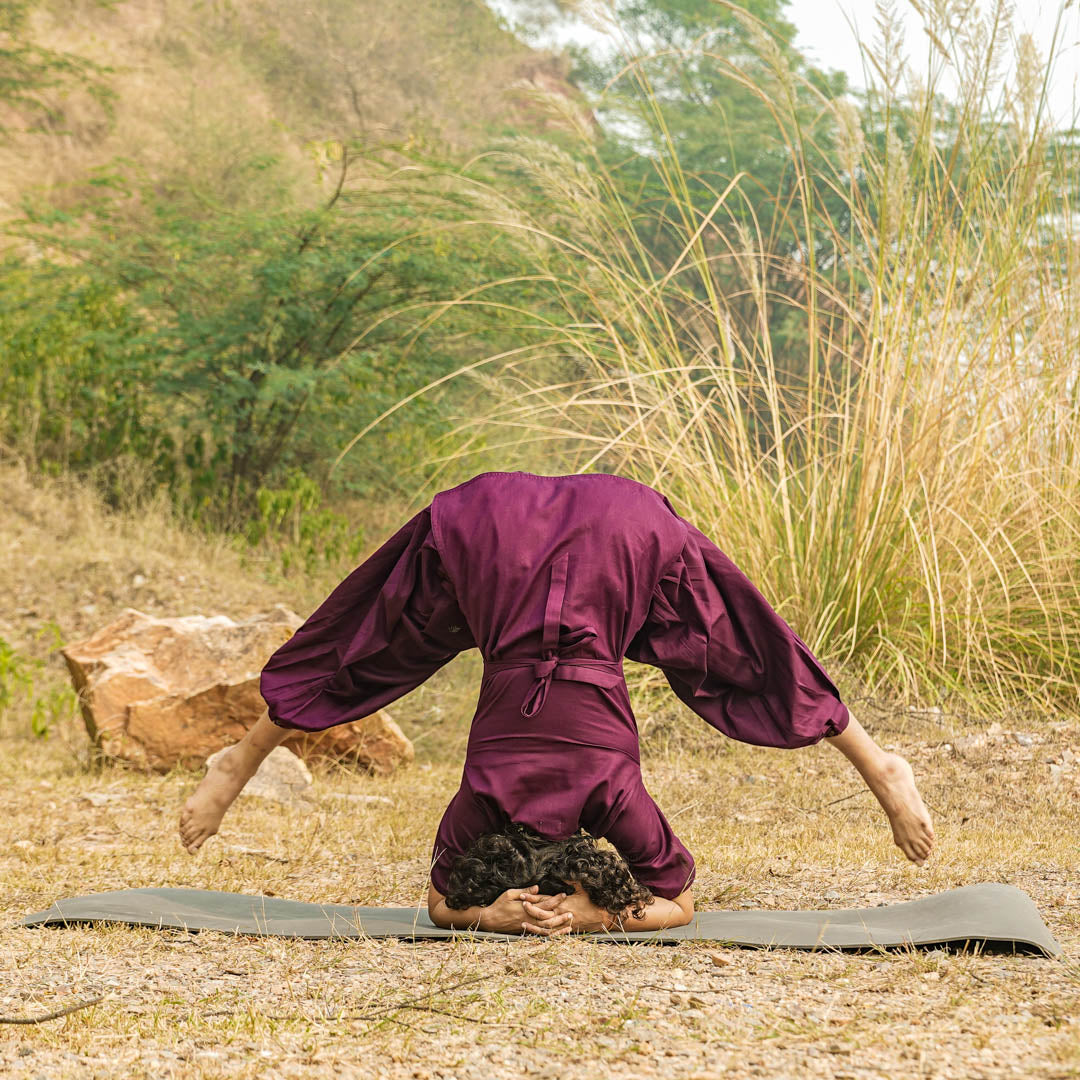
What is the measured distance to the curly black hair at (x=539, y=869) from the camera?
2051 millimetres

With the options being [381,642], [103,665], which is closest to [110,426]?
[103,665]

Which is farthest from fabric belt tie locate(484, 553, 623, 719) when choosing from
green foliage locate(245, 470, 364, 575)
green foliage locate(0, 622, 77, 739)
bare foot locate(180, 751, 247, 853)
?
green foliage locate(245, 470, 364, 575)

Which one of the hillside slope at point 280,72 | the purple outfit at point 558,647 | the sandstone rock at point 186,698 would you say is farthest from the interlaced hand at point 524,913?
the hillside slope at point 280,72

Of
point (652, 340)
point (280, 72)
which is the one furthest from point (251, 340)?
point (280, 72)

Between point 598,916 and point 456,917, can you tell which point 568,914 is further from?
point 456,917

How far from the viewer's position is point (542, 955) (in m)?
1.92

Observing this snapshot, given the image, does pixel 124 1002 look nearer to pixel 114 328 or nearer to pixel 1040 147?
pixel 1040 147

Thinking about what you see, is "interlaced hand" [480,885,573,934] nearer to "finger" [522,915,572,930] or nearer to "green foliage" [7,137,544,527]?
"finger" [522,915,572,930]

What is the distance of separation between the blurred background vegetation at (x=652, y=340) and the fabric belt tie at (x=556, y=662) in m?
1.82

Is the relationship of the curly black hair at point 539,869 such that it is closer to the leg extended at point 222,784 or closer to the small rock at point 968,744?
the leg extended at point 222,784

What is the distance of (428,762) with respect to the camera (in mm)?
4645

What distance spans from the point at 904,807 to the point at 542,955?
700 millimetres

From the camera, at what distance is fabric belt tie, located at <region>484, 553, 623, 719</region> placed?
2.05 meters

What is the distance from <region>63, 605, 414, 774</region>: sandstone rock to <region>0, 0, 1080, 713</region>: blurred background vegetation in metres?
1.03
